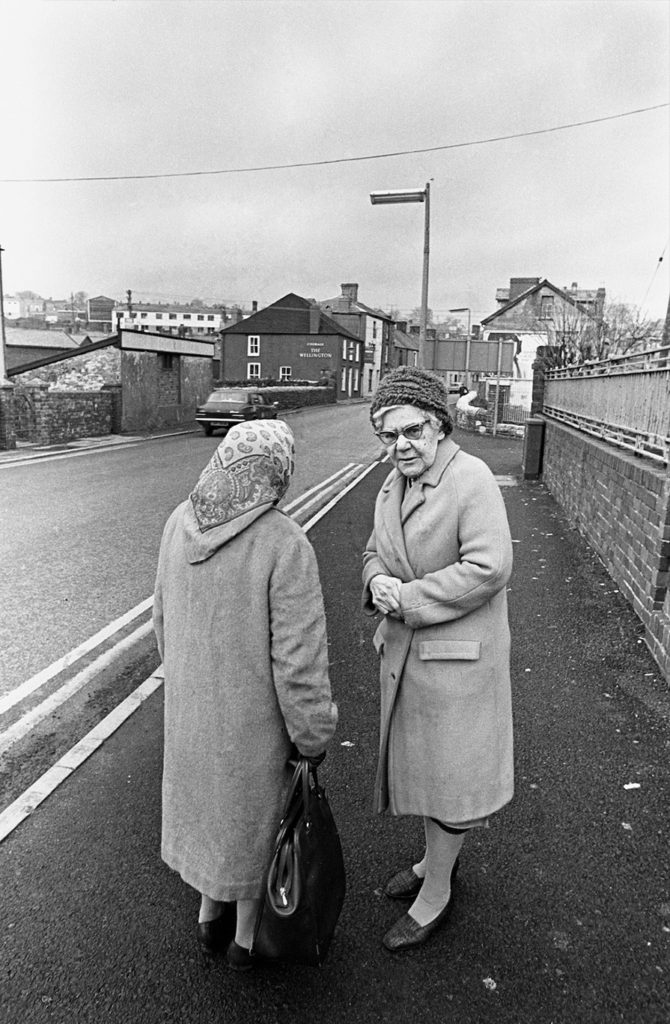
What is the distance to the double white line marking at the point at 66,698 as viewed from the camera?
3.57 m

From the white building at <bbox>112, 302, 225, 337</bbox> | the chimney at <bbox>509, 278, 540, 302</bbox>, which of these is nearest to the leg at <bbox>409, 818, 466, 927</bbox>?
the chimney at <bbox>509, 278, 540, 302</bbox>

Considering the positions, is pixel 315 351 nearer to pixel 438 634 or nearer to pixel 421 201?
pixel 421 201

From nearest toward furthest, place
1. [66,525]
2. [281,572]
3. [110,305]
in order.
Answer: [281,572] < [66,525] < [110,305]

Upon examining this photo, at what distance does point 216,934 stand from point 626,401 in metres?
7.61

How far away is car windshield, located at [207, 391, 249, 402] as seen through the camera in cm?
2564

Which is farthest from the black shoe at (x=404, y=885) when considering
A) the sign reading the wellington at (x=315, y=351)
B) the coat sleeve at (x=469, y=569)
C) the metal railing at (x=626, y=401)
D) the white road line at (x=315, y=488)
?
the sign reading the wellington at (x=315, y=351)

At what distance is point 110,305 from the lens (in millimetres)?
118812

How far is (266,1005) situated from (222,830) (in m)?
0.59

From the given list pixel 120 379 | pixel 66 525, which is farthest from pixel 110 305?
pixel 66 525

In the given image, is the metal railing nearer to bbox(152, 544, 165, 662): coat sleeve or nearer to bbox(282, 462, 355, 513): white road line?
bbox(282, 462, 355, 513): white road line

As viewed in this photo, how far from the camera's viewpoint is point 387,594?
8.48 ft

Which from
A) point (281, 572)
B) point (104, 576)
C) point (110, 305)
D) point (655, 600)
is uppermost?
point (110, 305)

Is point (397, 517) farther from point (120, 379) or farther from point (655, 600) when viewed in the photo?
point (120, 379)

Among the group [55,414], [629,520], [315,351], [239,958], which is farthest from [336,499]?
[315,351]
